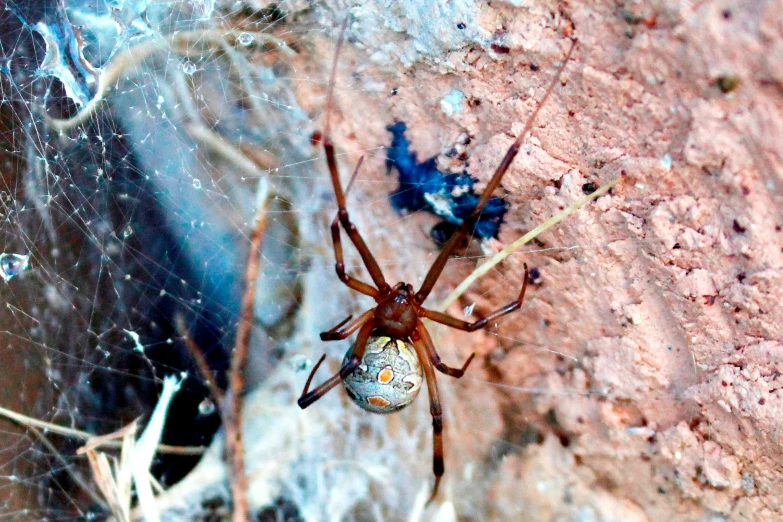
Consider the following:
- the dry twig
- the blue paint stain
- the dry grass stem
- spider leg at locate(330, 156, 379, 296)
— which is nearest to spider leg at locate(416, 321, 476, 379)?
the dry grass stem

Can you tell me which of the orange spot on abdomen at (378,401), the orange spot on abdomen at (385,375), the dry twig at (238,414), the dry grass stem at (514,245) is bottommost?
the dry twig at (238,414)

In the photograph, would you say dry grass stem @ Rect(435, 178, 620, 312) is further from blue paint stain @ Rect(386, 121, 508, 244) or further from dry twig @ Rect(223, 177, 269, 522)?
dry twig @ Rect(223, 177, 269, 522)

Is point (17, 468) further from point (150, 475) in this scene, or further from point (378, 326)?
point (378, 326)

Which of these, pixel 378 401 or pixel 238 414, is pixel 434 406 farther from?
pixel 238 414

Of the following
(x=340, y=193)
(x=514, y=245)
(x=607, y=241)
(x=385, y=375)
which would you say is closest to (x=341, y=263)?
(x=340, y=193)

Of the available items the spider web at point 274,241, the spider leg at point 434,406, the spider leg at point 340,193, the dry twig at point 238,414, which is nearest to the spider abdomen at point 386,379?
the spider leg at point 434,406

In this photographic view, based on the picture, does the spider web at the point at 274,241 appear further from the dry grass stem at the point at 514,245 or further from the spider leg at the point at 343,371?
the spider leg at the point at 343,371

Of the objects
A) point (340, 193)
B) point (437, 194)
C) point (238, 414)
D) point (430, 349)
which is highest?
point (340, 193)
